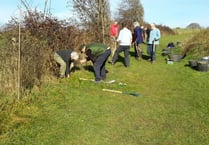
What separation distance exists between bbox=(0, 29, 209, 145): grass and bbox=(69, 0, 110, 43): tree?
5.90 meters

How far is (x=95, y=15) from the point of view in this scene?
752 inches

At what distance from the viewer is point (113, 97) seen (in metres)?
10.3

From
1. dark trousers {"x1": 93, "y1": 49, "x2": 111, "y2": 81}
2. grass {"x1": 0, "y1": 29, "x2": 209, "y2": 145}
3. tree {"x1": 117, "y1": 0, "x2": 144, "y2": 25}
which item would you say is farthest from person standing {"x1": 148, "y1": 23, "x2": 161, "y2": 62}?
tree {"x1": 117, "y1": 0, "x2": 144, "y2": 25}

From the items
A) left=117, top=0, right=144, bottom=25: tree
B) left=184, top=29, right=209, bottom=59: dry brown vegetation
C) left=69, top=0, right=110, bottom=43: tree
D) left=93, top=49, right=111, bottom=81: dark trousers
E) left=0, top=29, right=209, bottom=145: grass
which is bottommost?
left=0, top=29, right=209, bottom=145: grass

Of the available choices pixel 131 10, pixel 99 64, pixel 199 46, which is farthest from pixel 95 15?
pixel 131 10

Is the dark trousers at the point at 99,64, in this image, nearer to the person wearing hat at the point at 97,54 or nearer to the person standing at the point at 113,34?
the person wearing hat at the point at 97,54

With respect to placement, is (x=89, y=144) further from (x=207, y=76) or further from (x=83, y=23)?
(x=83, y=23)

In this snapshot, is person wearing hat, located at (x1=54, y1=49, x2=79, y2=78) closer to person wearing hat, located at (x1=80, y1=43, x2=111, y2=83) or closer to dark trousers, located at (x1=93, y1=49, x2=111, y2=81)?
person wearing hat, located at (x1=80, y1=43, x2=111, y2=83)

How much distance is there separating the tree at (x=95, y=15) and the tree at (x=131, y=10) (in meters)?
23.6

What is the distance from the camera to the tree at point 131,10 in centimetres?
4316

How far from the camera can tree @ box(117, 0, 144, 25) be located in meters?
43.2

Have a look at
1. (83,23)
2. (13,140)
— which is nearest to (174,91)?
(13,140)

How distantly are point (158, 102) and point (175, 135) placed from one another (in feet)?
9.25

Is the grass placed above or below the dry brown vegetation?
below
